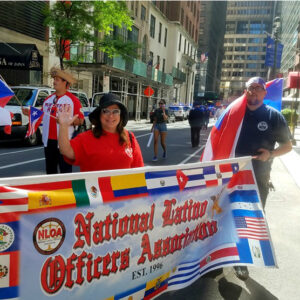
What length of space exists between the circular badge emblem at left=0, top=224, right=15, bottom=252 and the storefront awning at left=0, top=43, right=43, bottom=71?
55.5 feet

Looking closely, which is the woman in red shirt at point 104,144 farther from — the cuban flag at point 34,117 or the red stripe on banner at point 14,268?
the cuban flag at point 34,117

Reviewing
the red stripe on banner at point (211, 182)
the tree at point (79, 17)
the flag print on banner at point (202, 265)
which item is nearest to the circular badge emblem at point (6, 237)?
the flag print on banner at point (202, 265)

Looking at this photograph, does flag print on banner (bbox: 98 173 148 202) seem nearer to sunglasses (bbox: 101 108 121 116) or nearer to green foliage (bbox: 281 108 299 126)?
sunglasses (bbox: 101 108 121 116)

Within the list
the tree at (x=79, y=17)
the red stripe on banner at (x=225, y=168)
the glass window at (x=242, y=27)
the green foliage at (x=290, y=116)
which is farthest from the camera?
the glass window at (x=242, y=27)

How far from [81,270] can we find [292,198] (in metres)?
5.68

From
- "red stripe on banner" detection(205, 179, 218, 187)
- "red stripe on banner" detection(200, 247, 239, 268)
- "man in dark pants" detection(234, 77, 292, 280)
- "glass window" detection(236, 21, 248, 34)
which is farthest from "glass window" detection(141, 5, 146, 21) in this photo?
A: "glass window" detection(236, 21, 248, 34)

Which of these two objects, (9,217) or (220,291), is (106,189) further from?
(220,291)

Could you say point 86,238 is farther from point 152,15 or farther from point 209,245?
point 152,15

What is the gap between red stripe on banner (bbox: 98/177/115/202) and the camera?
2352 mm

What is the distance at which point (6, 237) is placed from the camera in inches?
75.5

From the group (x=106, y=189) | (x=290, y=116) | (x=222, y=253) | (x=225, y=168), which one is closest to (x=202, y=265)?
(x=222, y=253)

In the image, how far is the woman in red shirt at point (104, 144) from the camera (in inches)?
117

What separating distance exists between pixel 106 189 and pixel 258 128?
2067 millimetres

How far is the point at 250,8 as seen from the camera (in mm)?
145875
